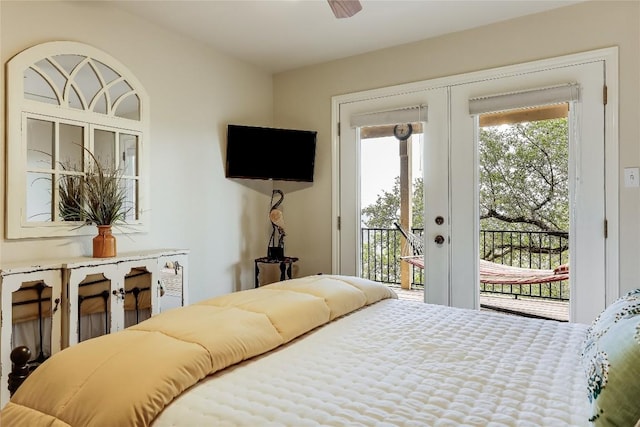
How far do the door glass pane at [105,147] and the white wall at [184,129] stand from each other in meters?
0.28

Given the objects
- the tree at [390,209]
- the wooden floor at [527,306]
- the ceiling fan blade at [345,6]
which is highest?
the ceiling fan blade at [345,6]

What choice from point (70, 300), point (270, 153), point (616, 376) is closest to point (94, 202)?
point (70, 300)

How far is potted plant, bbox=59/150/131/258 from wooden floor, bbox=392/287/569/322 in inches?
99.6

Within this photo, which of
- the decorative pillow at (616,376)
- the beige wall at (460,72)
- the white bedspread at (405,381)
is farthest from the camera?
the beige wall at (460,72)

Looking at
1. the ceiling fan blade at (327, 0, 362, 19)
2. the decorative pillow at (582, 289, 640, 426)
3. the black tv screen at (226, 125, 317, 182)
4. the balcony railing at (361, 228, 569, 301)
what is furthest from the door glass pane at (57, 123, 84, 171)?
the decorative pillow at (582, 289, 640, 426)

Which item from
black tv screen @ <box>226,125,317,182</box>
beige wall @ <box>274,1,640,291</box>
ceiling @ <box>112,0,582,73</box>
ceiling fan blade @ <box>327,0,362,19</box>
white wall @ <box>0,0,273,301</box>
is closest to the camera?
ceiling fan blade @ <box>327,0,362,19</box>

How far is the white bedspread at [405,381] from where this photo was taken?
96 centimetres

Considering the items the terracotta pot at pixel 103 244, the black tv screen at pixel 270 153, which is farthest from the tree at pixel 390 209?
the terracotta pot at pixel 103 244

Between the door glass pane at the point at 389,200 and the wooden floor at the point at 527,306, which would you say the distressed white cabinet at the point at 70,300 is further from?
the wooden floor at the point at 527,306

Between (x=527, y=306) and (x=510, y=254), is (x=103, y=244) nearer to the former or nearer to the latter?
(x=510, y=254)

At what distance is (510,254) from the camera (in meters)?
2.80

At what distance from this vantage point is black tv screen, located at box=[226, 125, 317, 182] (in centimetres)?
341

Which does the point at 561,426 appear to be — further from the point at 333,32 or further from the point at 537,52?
the point at 333,32

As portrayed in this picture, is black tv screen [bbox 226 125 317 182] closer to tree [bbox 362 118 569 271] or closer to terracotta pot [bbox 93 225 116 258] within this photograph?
terracotta pot [bbox 93 225 116 258]
